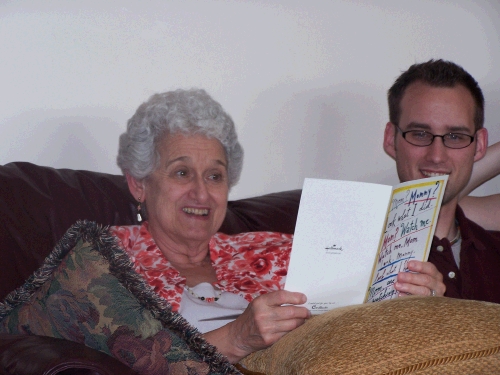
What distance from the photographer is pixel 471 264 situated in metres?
2.11

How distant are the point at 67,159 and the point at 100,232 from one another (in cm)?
83

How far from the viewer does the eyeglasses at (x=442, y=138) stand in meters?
2.08

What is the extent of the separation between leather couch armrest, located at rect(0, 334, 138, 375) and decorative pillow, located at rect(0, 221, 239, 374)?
2.3 inches

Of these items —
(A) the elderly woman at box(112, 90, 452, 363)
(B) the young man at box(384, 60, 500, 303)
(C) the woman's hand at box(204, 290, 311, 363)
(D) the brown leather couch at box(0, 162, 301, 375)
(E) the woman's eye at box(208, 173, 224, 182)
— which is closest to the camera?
(C) the woman's hand at box(204, 290, 311, 363)

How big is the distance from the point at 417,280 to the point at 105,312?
0.69 metres

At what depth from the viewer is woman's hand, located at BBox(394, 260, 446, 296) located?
1.56 meters

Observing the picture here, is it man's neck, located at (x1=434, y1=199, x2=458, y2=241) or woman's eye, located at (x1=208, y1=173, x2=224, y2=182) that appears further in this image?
man's neck, located at (x1=434, y1=199, x2=458, y2=241)

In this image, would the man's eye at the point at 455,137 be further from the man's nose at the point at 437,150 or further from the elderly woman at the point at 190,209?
the elderly woman at the point at 190,209

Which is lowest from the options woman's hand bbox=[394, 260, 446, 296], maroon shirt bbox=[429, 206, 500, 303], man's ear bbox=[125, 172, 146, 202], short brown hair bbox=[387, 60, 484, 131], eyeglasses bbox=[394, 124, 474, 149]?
maroon shirt bbox=[429, 206, 500, 303]

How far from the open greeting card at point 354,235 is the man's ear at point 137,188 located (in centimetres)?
67

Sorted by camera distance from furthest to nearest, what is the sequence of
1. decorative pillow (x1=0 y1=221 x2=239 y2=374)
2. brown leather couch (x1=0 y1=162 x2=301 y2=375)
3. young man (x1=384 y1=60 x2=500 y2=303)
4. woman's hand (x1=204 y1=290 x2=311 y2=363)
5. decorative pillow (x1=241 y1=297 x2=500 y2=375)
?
young man (x1=384 y1=60 x2=500 y2=303)
brown leather couch (x1=0 y1=162 x2=301 y2=375)
woman's hand (x1=204 y1=290 x2=311 y2=363)
decorative pillow (x1=0 y1=221 x2=239 y2=374)
decorative pillow (x1=241 y1=297 x2=500 y2=375)

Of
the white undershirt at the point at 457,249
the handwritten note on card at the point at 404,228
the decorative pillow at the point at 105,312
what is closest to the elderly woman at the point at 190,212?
the decorative pillow at the point at 105,312

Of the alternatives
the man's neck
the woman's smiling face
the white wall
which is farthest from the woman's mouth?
the man's neck

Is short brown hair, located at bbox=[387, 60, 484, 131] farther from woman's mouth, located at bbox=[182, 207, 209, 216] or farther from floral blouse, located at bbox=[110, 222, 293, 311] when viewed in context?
woman's mouth, located at bbox=[182, 207, 209, 216]
